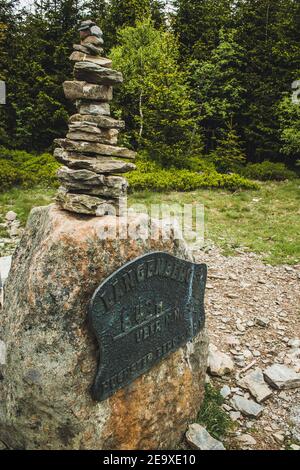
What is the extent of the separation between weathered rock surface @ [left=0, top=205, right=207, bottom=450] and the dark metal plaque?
0.10m

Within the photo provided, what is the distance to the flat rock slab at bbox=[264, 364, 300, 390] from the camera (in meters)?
4.16

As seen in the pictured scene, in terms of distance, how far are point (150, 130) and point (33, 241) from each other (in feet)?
50.3

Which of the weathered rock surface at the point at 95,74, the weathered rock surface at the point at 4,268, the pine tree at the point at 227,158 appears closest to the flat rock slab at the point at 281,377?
the weathered rock surface at the point at 95,74

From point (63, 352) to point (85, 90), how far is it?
2227 millimetres

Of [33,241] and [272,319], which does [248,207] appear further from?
[33,241]

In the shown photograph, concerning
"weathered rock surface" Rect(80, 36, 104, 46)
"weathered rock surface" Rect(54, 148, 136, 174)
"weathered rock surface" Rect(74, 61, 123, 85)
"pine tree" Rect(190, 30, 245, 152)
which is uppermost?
"pine tree" Rect(190, 30, 245, 152)

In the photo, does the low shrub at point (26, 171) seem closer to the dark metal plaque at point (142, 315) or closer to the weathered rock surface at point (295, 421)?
the dark metal plaque at point (142, 315)

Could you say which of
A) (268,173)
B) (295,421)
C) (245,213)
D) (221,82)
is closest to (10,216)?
(245,213)

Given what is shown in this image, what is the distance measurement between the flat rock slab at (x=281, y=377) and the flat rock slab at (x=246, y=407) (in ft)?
1.47

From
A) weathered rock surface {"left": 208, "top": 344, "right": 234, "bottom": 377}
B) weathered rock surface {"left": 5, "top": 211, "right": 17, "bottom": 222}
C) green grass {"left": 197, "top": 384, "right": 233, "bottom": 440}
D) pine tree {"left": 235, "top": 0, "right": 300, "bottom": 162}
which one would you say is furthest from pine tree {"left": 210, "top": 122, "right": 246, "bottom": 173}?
green grass {"left": 197, "top": 384, "right": 233, "bottom": 440}

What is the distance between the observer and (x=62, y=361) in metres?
2.49

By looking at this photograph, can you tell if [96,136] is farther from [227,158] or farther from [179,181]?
[227,158]

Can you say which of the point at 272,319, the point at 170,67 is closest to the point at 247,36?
the point at 170,67

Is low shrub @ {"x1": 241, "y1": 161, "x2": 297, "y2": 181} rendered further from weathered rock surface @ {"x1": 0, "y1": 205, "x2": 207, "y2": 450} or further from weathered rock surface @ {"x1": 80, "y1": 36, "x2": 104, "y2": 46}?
weathered rock surface @ {"x1": 0, "y1": 205, "x2": 207, "y2": 450}
